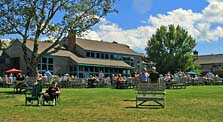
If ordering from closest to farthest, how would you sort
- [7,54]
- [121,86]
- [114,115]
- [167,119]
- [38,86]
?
[167,119] → [114,115] → [38,86] → [121,86] → [7,54]

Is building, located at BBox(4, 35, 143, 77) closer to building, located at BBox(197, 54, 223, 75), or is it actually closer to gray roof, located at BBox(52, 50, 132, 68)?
gray roof, located at BBox(52, 50, 132, 68)

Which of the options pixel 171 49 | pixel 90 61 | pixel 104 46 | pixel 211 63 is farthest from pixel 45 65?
pixel 211 63

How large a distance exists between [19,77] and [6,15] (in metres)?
4.40

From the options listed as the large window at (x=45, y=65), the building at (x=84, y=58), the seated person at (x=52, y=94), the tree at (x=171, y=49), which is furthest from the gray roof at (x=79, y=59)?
the seated person at (x=52, y=94)

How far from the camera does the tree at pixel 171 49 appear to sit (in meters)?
85.9

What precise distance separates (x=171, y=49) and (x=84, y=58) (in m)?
22.5

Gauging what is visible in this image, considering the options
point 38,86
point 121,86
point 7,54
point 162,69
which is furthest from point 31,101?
point 162,69

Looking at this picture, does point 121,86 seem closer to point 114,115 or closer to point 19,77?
point 19,77

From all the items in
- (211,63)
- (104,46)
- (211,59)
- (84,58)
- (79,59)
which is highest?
(211,59)

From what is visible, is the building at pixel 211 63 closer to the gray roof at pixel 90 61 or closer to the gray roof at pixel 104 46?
the gray roof at pixel 104 46

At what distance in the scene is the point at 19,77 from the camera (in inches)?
1241

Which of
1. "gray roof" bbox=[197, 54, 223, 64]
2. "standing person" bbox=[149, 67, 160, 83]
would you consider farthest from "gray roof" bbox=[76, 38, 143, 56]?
"standing person" bbox=[149, 67, 160, 83]

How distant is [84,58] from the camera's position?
72.8m

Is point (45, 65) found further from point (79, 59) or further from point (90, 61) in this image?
point (90, 61)
